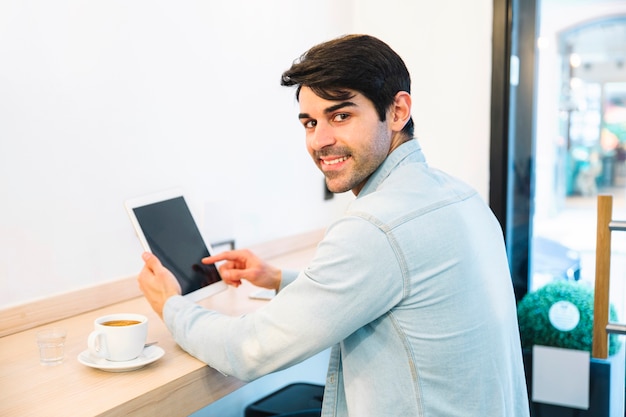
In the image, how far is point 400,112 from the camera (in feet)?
4.36

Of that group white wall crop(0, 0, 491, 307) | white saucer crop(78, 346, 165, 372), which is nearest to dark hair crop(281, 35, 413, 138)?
white saucer crop(78, 346, 165, 372)

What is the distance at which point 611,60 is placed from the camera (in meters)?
2.42

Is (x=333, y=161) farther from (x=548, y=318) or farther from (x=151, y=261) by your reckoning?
(x=548, y=318)

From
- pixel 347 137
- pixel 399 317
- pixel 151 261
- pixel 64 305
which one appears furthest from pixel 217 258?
pixel 399 317

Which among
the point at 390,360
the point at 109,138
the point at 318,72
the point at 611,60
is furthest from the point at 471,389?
the point at 611,60

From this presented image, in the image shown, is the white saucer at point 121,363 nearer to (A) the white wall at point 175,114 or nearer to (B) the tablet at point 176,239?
(B) the tablet at point 176,239

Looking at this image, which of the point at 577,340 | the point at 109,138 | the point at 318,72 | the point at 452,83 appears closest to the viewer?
the point at 318,72

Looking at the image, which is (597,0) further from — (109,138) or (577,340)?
(109,138)

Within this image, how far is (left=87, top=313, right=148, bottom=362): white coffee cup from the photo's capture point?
1273 millimetres

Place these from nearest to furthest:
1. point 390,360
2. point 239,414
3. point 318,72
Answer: point 390,360, point 318,72, point 239,414

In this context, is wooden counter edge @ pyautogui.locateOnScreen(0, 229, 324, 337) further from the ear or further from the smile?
the ear

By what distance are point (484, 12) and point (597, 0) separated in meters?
0.39

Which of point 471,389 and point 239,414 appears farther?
point 239,414

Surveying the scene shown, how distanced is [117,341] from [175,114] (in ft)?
2.98
